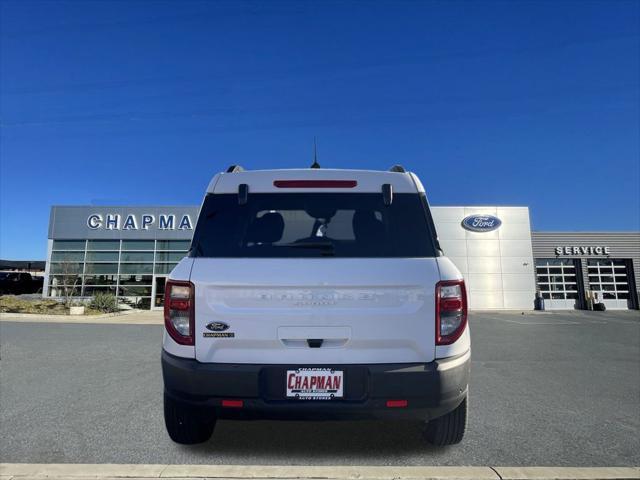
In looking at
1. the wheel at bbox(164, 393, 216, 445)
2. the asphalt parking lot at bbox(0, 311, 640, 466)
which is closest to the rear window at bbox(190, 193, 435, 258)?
the wheel at bbox(164, 393, 216, 445)

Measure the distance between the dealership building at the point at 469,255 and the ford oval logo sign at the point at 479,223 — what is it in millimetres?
69

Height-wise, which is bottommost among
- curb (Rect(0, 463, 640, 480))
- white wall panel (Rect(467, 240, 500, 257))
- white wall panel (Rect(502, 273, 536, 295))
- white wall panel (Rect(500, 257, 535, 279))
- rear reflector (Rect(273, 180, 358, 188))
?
curb (Rect(0, 463, 640, 480))

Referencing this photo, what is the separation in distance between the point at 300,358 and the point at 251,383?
342 millimetres

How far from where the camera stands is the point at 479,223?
1150 inches

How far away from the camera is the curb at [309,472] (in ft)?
8.86

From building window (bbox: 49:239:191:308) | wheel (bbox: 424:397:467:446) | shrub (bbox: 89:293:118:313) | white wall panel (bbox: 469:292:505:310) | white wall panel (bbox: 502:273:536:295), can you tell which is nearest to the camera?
wheel (bbox: 424:397:467:446)

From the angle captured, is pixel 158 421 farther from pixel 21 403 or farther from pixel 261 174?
pixel 261 174

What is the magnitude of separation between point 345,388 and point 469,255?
28.4 metres

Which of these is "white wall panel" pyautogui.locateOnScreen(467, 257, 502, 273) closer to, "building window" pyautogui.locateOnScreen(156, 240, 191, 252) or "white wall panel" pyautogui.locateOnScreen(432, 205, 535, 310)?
"white wall panel" pyautogui.locateOnScreen(432, 205, 535, 310)

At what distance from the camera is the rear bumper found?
2.50 m

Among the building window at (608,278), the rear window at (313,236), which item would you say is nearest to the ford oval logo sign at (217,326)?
the rear window at (313,236)

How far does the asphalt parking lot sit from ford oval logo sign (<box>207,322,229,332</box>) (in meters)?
1.18

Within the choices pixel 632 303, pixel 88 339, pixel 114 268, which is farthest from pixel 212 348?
pixel 632 303

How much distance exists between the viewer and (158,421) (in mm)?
3939
